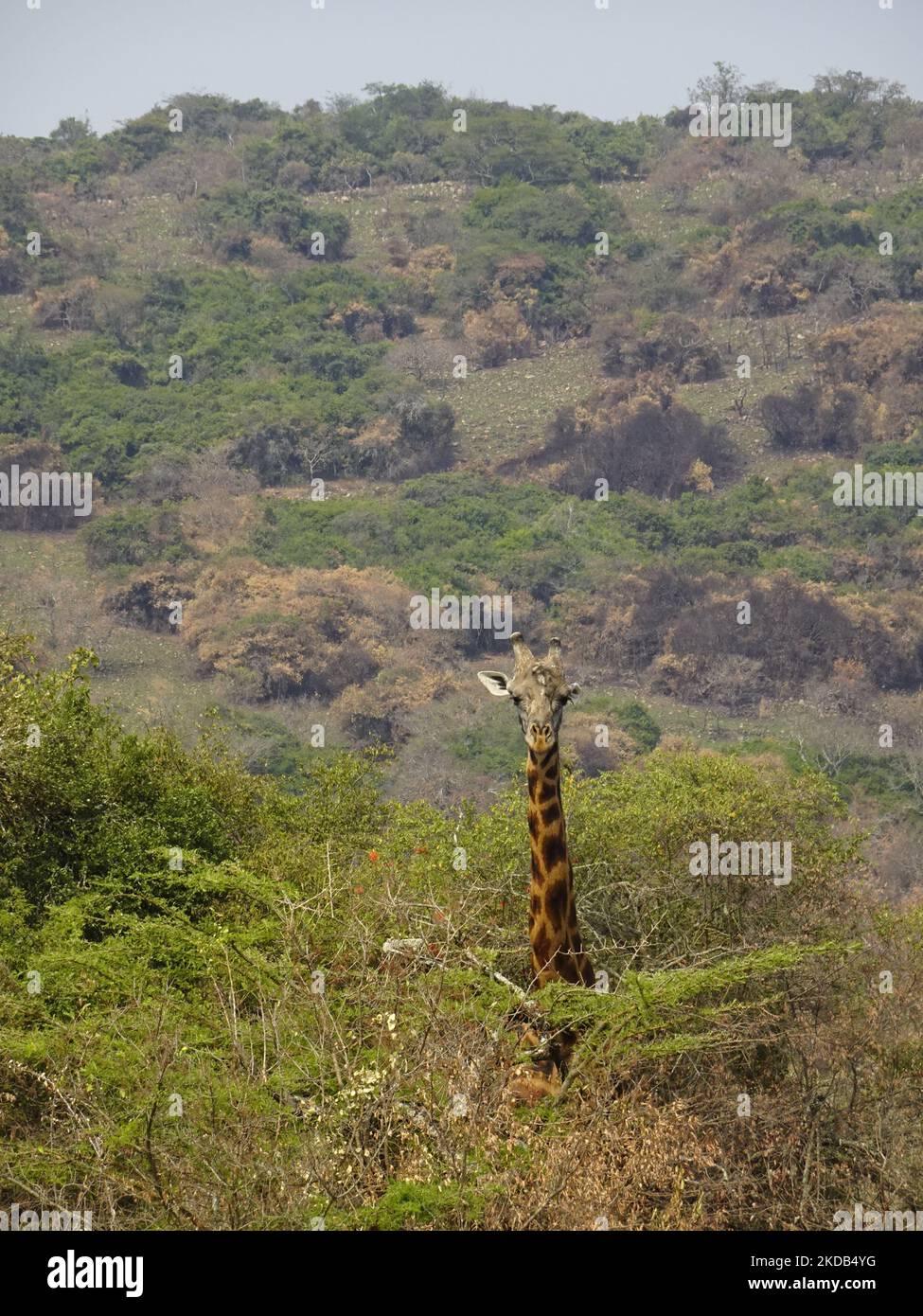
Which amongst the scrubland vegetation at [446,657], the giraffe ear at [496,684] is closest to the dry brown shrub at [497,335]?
the scrubland vegetation at [446,657]

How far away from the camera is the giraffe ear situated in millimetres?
12710

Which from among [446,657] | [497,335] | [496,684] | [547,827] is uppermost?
[497,335]

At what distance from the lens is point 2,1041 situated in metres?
12.0

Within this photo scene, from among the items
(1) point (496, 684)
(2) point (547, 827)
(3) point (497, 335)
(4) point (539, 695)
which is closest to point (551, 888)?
(2) point (547, 827)

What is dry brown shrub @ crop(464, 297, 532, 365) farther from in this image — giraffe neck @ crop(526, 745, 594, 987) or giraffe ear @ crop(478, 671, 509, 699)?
giraffe neck @ crop(526, 745, 594, 987)

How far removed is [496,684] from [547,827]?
3.76 feet

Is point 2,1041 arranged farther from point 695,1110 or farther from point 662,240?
point 662,240

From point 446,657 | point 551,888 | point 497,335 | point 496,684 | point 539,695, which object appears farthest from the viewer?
point 497,335

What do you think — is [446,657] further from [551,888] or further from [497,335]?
[551,888]

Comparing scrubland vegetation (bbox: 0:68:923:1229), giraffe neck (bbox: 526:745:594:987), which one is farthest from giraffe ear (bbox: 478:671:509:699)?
scrubland vegetation (bbox: 0:68:923:1229)

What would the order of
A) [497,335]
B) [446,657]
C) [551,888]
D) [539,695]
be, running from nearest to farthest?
[539,695] → [551,888] → [446,657] → [497,335]

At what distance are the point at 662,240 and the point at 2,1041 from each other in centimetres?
10121

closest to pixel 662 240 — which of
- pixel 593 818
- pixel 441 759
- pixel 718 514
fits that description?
pixel 718 514

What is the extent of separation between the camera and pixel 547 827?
12.4 meters
